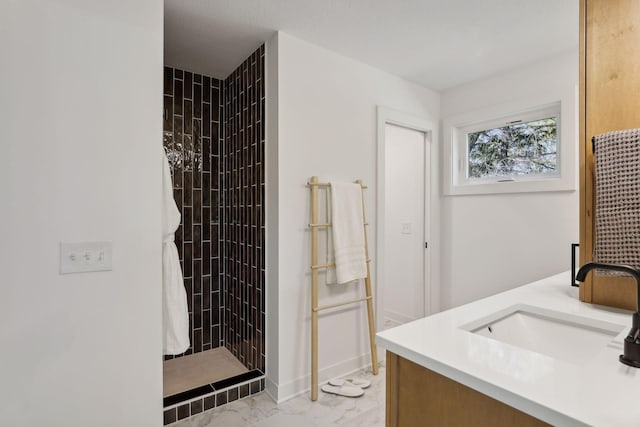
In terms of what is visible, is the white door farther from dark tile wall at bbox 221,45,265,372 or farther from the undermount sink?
the undermount sink

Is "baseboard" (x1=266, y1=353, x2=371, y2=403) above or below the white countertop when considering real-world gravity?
below

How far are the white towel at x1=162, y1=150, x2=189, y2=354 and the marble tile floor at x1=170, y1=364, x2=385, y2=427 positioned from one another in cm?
59

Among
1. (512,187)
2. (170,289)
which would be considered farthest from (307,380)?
(512,187)

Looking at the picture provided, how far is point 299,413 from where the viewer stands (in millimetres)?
2029

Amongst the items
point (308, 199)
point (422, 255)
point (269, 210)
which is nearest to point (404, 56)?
point (308, 199)

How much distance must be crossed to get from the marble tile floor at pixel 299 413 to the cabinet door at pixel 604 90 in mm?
1385

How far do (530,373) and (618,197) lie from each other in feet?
2.54

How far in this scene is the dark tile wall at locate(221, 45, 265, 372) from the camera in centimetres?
235

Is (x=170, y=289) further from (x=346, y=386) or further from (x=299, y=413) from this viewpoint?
(x=346, y=386)

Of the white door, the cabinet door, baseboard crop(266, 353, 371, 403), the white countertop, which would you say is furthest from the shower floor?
the cabinet door

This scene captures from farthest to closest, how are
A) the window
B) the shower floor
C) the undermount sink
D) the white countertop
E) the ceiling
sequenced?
1. the window
2. the shower floor
3. the ceiling
4. the undermount sink
5. the white countertop

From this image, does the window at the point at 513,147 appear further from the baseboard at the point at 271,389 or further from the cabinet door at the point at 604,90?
the baseboard at the point at 271,389

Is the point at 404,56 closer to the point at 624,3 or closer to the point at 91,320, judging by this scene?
the point at 624,3

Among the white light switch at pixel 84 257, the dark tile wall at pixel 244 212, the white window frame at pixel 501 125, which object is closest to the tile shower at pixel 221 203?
the dark tile wall at pixel 244 212
